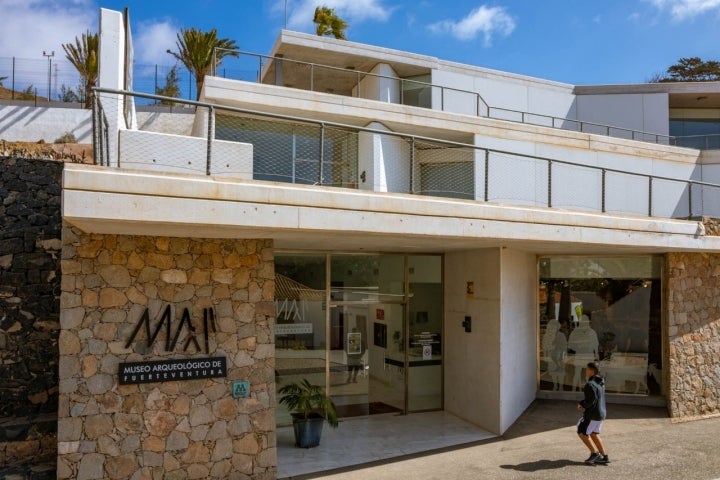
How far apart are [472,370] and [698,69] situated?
38.5 metres

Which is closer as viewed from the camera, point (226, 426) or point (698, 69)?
point (226, 426)

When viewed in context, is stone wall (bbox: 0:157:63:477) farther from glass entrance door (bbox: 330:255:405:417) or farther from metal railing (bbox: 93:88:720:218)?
glass entrance door (bbox: 330:255:405:417)

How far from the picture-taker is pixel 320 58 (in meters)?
20.9

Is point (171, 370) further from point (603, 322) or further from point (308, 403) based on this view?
point (603, 322)

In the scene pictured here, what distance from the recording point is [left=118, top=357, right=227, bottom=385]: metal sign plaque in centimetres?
750

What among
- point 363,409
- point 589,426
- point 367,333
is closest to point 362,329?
point 367,333

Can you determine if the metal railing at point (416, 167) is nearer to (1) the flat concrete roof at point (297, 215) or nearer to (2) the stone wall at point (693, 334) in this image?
(1) the flat concrete roof at point (297, 215)

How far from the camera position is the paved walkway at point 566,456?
8.62 m

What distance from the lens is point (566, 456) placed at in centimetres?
945

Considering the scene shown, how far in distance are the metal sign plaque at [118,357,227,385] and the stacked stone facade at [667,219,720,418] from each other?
9944mm

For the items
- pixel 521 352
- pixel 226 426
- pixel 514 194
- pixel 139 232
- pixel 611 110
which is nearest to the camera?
pixel 139 232

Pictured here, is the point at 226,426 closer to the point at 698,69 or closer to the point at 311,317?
the point at 311,317

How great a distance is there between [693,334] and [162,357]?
11493 millimetres

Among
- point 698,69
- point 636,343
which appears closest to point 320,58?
point 636,343
